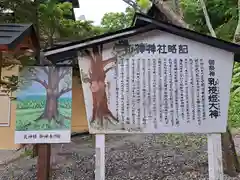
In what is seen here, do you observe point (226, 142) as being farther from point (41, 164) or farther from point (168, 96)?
point (41, 164)

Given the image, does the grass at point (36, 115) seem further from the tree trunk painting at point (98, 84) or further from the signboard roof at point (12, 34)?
the signboard roof at point (12, 34)

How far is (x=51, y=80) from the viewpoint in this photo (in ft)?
15.9

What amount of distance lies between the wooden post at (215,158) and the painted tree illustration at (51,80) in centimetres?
219

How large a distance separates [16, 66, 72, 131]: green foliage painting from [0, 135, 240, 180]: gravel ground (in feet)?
4.97

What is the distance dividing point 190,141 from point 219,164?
3.76 metres

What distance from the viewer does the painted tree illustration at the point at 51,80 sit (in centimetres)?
476

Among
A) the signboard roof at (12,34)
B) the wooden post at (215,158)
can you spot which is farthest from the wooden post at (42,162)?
the wooden post at (215,158)

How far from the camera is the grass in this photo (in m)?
4.71

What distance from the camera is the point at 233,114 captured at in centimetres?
1084

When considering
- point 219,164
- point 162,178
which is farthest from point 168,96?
point 162,178

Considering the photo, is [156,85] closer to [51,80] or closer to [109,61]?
[109,61]

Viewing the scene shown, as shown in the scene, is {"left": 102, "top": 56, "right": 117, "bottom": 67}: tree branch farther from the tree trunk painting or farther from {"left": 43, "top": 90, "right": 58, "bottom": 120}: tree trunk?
{"left": 43, "top": 90, "right": 58, "bottom": 120}: tree trunk

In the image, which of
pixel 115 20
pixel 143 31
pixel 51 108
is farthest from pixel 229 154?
pixel 115 20

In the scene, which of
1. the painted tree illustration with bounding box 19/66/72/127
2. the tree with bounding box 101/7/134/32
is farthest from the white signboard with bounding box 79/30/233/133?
the tree with bounding box 101/7/134/32
